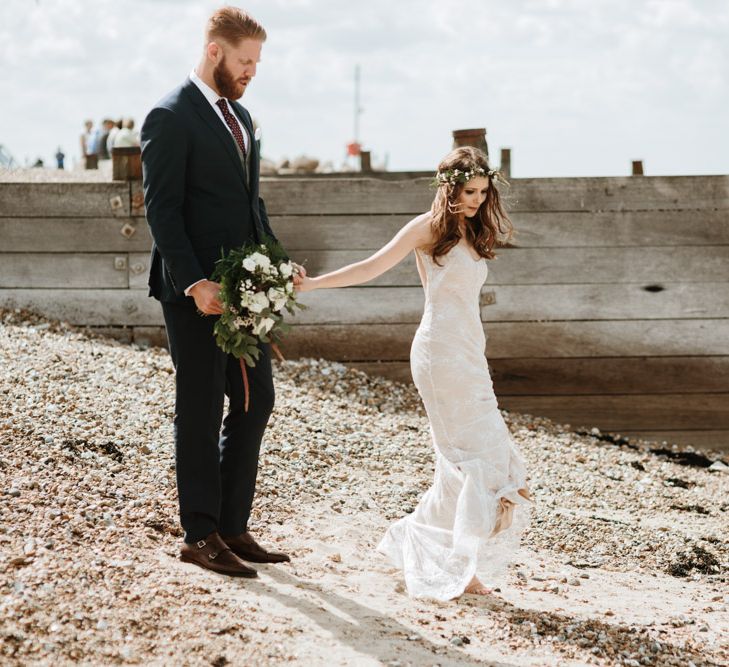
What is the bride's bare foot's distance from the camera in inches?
187

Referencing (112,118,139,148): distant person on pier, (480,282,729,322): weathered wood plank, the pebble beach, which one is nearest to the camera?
the pebble beach

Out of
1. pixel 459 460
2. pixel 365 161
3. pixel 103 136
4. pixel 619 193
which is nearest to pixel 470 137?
pixel 619 193

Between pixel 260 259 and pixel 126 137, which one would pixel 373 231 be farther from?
pixel 126 137

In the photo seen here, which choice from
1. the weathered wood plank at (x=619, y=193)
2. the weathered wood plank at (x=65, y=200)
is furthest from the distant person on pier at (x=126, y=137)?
the weathered wood plank at (x=619, y=193)

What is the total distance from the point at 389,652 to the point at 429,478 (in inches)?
114

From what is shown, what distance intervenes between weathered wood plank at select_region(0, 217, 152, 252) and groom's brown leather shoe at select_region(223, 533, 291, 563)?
4.63m

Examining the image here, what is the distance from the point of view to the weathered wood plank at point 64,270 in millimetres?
→ 8938

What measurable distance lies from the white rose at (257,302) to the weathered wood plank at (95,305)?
4.84m

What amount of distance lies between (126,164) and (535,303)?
3669mm

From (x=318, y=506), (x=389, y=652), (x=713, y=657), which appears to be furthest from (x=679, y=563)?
(x=389, y=652)

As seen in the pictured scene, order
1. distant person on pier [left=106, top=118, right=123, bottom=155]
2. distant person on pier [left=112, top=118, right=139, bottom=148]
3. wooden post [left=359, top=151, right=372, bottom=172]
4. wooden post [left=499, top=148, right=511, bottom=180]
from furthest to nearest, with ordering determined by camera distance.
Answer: distant person on pier [left=106, top=118, right=123, bottom=155], distant person on pier [left=112, top=118, right=139, bottom=148], wooden post [left=359, top=151, right=372, bottom=172], wooden post [left=499, top=148, right=511, bottom=180]

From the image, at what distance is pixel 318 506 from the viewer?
19.7 ft

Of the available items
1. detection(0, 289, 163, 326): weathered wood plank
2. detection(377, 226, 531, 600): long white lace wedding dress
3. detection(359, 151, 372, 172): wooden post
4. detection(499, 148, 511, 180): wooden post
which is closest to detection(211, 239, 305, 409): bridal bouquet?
detection(377, 226, 531, 600): long white lace wedding dress

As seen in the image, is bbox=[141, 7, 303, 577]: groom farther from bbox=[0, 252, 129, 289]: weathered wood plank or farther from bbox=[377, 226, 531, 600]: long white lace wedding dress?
bbox=[0, 252, 129, 289]: weathered wood plank
